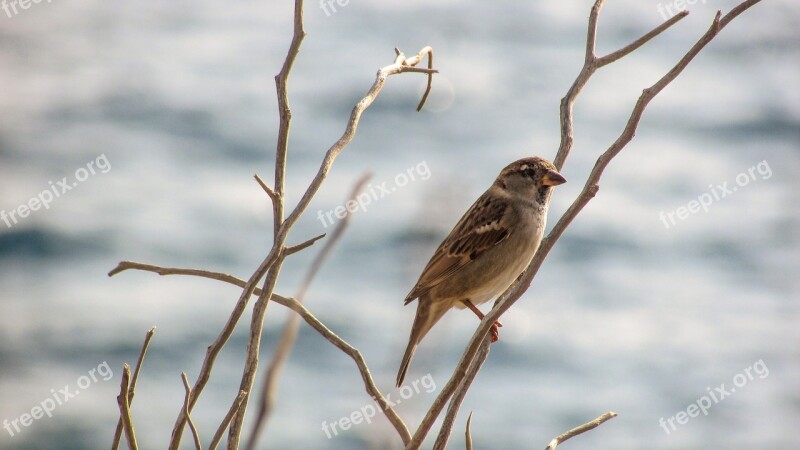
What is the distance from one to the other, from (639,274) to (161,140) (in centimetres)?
523

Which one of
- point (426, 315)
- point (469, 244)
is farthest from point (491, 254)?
point (426, 315)

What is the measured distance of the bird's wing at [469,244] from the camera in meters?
4.49

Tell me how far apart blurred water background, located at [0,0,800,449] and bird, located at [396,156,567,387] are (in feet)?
10.2

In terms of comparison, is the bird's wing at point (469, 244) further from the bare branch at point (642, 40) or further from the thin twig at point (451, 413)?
the thin twig at point (451, 413)

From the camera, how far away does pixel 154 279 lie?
404 inches

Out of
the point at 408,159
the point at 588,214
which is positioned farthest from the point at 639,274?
the point at 408,159

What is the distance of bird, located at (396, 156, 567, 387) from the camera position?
4414 mm

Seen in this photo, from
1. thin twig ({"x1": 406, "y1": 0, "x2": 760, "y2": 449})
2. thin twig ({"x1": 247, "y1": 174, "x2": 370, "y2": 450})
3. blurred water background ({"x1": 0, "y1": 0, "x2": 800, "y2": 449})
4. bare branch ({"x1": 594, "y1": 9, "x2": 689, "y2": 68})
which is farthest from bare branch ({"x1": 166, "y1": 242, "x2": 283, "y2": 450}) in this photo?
blurred water background ({"x1": 0, "y1": 0, "x2": 800, "y2": 449})

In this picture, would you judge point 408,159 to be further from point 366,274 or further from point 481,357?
point 481,357

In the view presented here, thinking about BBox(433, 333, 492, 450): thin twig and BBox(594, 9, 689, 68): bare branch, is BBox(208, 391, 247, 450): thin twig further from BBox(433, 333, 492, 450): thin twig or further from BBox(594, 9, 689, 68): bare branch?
BBox(594, 9, 689, 68): bare branch

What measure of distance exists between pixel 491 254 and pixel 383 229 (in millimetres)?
5677

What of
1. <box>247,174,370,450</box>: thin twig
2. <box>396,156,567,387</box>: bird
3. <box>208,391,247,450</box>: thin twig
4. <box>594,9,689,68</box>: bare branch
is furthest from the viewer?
<box>396,156,567,387</box>: bird

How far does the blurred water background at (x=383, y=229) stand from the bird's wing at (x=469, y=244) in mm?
3047

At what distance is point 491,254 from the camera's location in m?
4.46
